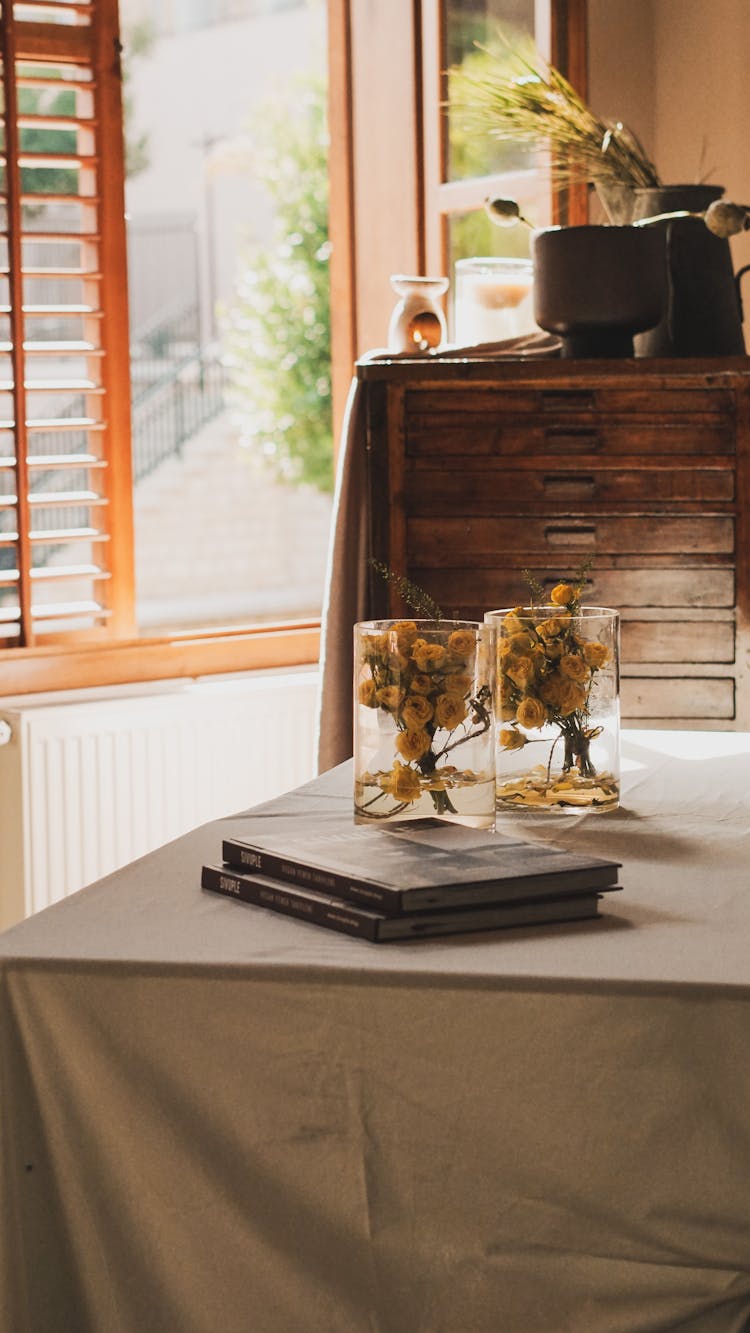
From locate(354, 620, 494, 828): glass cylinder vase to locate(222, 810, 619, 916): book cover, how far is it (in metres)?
0.06

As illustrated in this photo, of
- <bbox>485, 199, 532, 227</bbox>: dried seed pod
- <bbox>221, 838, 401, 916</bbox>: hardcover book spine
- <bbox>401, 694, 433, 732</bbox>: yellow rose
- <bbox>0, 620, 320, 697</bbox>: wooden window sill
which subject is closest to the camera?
<bbox>221, 838, 401, 916</bbox>: hardcover book spine

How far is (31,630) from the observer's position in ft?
10.0

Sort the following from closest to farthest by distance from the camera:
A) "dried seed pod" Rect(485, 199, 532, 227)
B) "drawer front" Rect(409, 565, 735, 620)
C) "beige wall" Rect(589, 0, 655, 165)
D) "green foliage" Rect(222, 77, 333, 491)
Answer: "drawer front" Rect(409, 565, 735, 620) < "dried seed pod" Rect(485, 199, 532, 227) < "beige wall" Rect(589, 0, 655, 165) < "green foliage" Rect(222, 77, 333, 491)

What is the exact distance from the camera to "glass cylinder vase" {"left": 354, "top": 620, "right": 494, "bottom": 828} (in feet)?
4.24

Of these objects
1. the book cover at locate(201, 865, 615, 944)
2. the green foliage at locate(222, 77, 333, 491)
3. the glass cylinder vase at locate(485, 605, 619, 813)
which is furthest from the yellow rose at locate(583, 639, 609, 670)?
the green foliage at locate(222, 77, 333, 491)

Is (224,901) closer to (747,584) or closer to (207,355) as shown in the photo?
(747,584)

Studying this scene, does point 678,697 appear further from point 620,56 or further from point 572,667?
point 620,56

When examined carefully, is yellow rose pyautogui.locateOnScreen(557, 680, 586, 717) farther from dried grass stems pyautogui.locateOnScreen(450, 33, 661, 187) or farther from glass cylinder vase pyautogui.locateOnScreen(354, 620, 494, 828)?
dried grass stems pyautogui.locateOnScreen(450, 33, 661, 187)

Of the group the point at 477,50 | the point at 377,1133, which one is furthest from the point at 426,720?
the point at 477,50

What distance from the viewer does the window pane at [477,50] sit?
3.20 meters

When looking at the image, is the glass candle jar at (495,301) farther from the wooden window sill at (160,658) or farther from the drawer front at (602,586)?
the wooden window sill at (160,658)

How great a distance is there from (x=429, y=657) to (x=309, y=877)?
23 centimetres

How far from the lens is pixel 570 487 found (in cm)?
262

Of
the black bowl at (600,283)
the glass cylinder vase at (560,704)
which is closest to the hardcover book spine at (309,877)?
the glass cylinder vase at (560,704)
